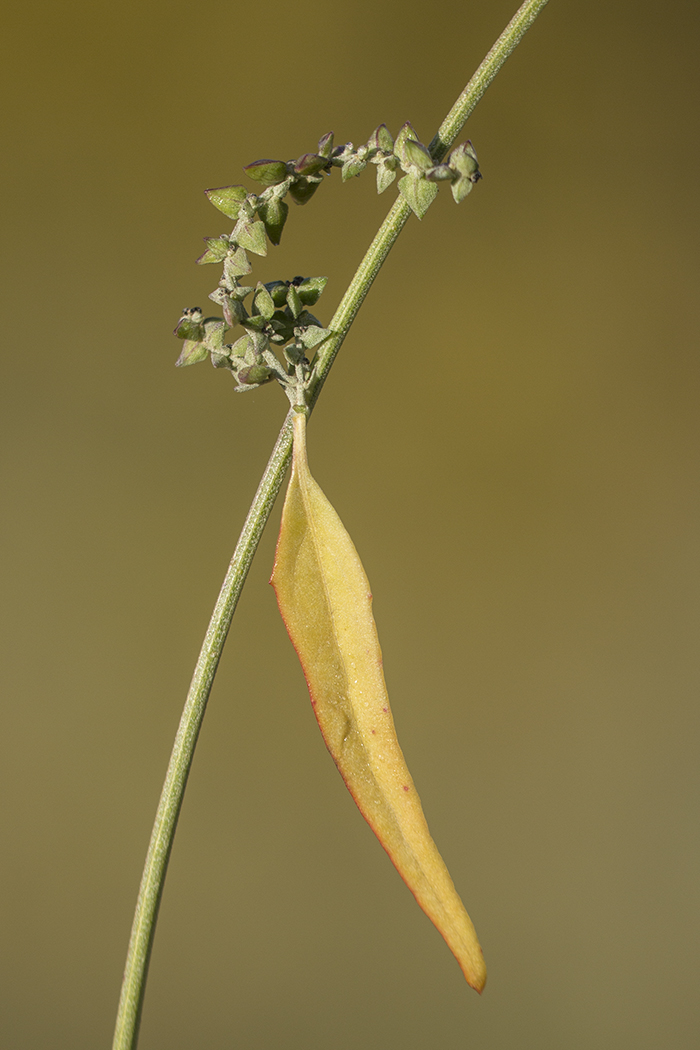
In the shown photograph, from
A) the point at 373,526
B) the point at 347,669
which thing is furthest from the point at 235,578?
the point at 373,526

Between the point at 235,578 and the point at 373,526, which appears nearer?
the point at 235,578

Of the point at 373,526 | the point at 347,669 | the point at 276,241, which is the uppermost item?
the point at 373,526

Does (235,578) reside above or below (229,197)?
below

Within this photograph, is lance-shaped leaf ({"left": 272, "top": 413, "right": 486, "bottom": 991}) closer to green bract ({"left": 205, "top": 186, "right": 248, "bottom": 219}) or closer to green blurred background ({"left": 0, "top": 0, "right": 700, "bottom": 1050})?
green bract ({"left": 205, "top": 186, "right": 248, "bottom": 219})

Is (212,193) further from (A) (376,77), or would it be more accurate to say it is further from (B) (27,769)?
(A) (376,77)

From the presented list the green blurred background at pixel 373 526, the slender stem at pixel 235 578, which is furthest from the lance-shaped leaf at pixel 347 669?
the green blurred background at pixel 373 526

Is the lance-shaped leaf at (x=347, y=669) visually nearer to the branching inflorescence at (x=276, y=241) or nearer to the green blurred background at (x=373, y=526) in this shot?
the branching inflorescence at (x=276, y=241)

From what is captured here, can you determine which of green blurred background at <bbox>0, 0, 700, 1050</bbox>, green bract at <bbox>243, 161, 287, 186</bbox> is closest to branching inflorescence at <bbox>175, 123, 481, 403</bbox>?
green bract at <bbox>243, 161, 287, 186</bbox>

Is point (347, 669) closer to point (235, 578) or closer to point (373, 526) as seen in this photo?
point (235, 578)
